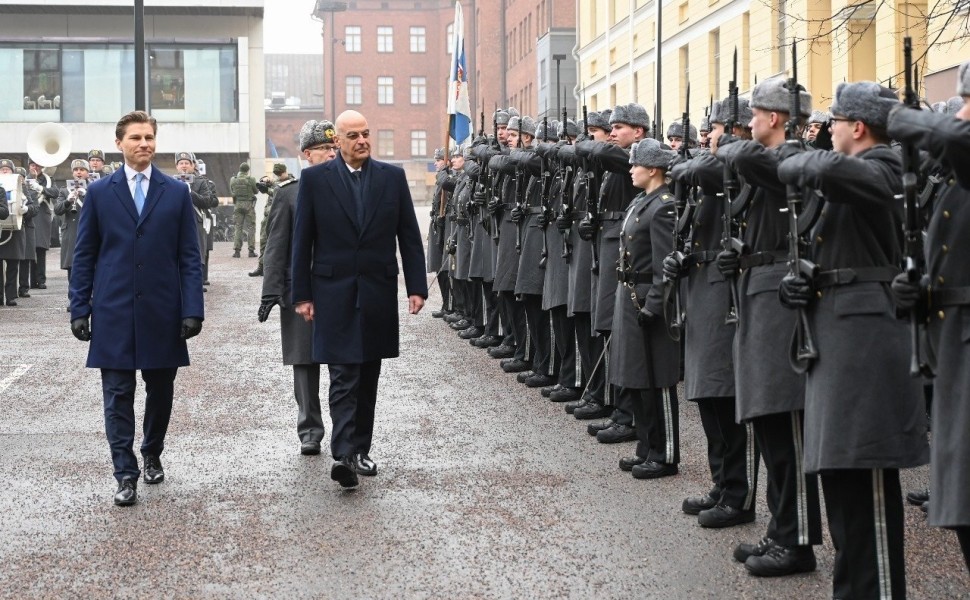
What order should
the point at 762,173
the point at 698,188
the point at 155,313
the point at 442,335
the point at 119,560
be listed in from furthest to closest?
the point at 442,335, the point at 155,313, the point at 698,188, the point at 119,560, the point at 762,173

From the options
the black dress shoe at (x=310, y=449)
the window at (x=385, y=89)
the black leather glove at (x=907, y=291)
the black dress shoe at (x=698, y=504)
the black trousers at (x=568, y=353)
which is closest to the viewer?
the black leather glove at (x=907, y=291)

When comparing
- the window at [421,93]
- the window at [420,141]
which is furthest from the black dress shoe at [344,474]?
the window at [421,93]

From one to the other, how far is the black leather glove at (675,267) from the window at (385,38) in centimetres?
9546

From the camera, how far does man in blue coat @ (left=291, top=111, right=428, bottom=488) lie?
26.3ft

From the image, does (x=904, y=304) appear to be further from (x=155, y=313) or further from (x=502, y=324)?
(x=502, y=324)

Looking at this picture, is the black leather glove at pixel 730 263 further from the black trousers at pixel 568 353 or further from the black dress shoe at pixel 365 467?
the black trousers at pixel 568 353

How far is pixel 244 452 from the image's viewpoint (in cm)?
913

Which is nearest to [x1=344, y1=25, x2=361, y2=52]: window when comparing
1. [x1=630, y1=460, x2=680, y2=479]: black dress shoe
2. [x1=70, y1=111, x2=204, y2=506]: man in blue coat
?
[x1=70, y1=111, x2=204, y2=506]: man in blue coat

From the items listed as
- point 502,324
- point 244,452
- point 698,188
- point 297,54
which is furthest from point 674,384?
point 297,54

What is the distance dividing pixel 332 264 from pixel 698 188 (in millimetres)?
2089

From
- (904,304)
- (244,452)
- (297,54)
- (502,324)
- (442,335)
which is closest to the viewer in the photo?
(904,304)

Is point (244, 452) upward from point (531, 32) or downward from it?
downward

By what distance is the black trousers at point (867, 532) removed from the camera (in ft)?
17.0

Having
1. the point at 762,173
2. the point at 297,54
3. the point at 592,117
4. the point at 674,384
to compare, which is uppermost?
the point at 297,54
